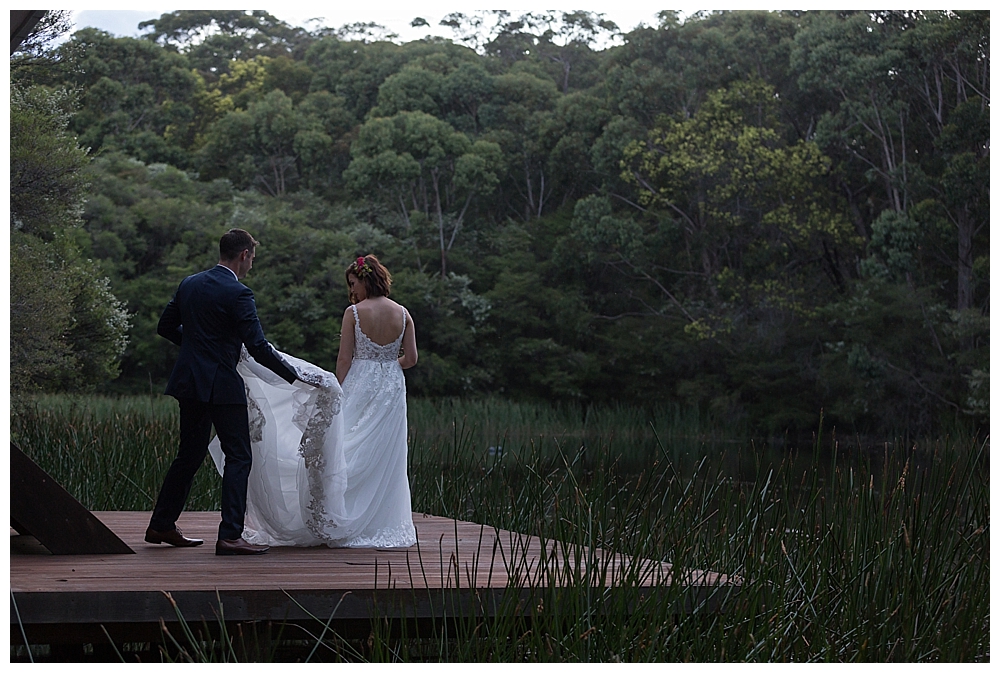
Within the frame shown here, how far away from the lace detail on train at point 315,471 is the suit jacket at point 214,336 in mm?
341

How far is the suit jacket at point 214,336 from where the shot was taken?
4285mm

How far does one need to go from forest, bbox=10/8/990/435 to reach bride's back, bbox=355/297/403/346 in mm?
10252

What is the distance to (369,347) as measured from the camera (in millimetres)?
5020

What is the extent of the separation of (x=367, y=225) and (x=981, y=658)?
1986 centimetres

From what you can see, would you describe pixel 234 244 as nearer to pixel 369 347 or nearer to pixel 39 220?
pixel 369 347

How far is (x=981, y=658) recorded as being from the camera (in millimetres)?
3352

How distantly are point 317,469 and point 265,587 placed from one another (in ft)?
3.95

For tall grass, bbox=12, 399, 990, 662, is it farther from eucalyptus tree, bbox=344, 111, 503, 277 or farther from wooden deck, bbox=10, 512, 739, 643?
eucalyptus tree, bbox=344, 111, 503, 277

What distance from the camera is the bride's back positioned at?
497 centimetres

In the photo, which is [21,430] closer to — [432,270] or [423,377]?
[423,377]

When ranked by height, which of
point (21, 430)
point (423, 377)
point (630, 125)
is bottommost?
point (423, 377)

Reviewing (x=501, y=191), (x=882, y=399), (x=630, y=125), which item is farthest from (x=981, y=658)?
(x=501, y=191)

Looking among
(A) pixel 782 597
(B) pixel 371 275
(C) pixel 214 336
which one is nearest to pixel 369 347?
(B) pixel 371 275

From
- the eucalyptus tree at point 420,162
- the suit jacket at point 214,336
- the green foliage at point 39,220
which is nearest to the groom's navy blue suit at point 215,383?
the suit jacket at point 214,336
